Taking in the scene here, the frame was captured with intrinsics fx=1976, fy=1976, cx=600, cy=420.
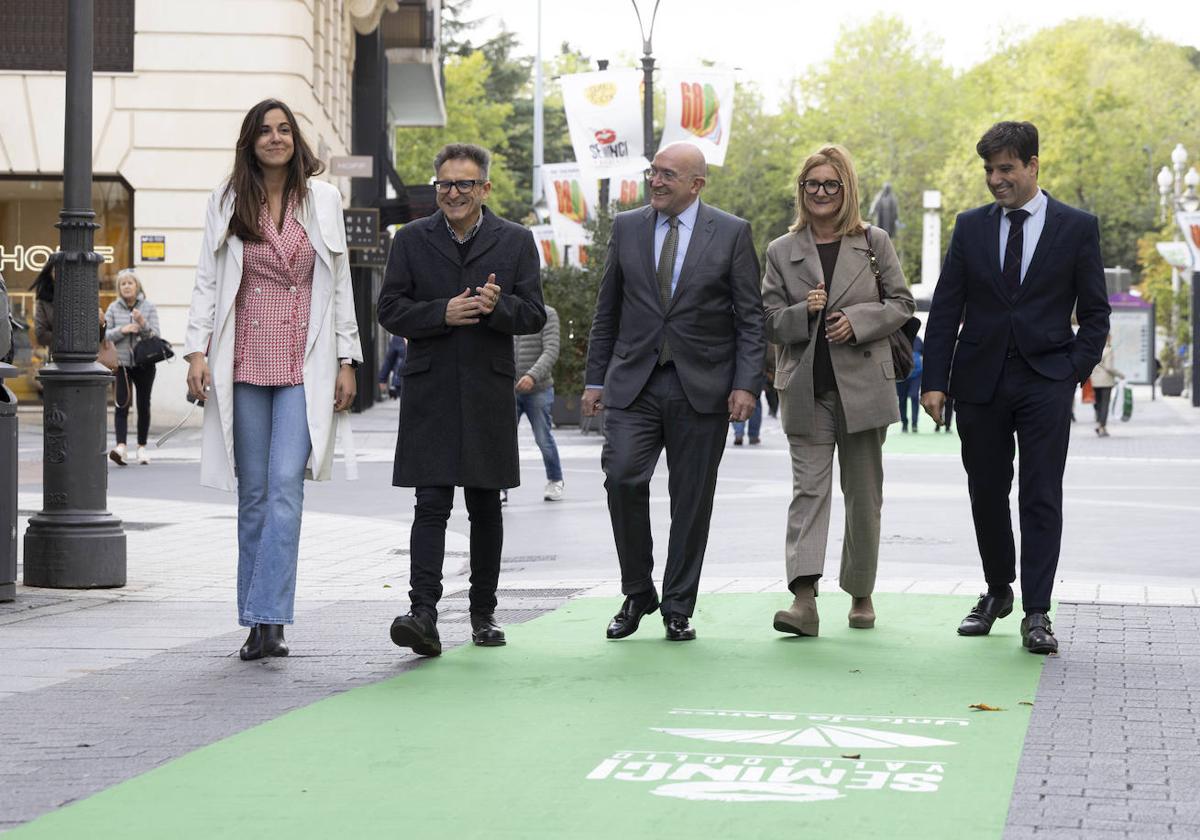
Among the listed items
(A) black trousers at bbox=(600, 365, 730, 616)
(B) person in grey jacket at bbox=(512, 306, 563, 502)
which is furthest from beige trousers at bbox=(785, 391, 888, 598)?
(B) person in grey jacket at bbox=(512, 306, 563, 502)

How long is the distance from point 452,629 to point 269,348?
1635mm

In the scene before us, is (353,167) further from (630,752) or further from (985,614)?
(630,752)

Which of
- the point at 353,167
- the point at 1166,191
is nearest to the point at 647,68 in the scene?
the point at 353,167

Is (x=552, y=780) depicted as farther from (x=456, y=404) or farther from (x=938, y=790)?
(x=456, y=404)

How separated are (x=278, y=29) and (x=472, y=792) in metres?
24.6

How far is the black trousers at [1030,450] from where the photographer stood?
7656mm

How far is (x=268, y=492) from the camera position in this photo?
744cm

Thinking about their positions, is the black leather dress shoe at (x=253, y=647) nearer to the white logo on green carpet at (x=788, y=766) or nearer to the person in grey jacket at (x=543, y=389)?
the white logo on green carpet at (x=788, y=766)

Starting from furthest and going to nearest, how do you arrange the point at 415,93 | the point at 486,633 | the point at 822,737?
the point at 415,93, the point at 486,633, the point at 822,737

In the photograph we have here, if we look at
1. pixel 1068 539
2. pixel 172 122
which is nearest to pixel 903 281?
pixel 1068 539

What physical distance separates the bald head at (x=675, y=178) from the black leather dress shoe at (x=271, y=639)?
225 cm

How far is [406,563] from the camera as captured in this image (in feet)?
37.8

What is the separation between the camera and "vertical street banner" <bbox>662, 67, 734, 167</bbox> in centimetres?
2770

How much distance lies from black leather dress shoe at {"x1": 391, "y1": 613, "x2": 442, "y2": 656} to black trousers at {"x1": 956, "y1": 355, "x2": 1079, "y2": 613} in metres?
2.18
